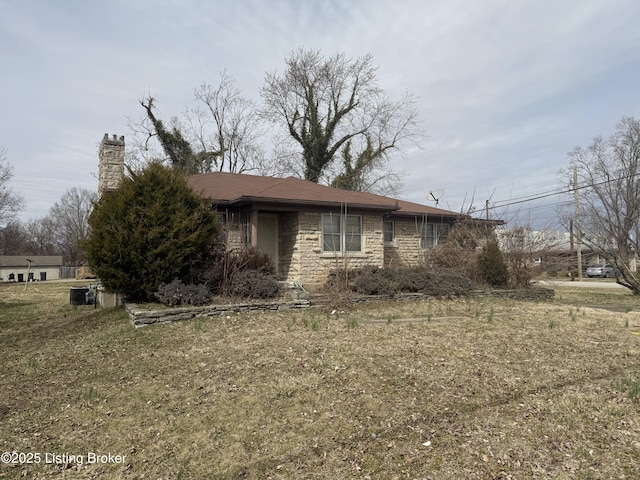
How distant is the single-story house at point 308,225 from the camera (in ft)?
43.2

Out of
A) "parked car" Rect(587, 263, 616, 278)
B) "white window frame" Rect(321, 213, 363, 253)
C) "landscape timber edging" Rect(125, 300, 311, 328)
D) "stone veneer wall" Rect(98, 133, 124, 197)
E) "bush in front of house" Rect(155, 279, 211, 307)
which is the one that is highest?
"stone veneer wall" Rect(98, 133, 124, 197)

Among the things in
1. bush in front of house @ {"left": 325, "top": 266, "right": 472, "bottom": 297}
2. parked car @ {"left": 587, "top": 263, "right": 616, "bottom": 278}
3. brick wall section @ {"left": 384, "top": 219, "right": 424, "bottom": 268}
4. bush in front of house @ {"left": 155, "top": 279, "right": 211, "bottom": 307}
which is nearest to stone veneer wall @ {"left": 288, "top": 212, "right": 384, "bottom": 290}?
bush in front of house @ {"left": 325, "top": 266, "right": 472, "bottom": 297}

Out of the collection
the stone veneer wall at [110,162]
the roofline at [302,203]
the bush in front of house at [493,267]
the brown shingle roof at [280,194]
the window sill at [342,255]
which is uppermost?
the stone veneer wall at [110,162]

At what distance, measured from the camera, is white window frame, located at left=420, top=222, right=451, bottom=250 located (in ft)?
57.3

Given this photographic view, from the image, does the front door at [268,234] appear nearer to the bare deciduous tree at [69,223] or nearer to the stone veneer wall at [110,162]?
the stone veneer wall at [110,162]

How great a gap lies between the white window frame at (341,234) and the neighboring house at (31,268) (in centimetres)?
5204

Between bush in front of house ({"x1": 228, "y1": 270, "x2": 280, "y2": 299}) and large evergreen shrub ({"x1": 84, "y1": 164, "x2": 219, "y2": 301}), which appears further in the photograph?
bush in front of house ({"x1": 228, "y1": 270, "x2": 280, "y2": 299})

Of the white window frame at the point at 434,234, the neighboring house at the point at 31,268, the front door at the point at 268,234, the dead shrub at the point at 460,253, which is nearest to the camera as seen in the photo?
the dead shrub at the point at 460,253

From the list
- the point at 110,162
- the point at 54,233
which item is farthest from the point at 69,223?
the point at 110,162

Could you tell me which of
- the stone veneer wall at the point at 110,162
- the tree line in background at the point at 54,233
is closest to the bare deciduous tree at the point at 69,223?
the tree line in background at the point at 54,233

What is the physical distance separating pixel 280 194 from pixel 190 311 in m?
5.49

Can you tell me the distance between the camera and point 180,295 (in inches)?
375

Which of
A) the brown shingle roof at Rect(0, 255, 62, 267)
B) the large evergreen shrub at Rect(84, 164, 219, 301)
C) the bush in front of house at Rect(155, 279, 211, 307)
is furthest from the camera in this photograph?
the brown shingle roof at Rect(0, 255, 62, 267)

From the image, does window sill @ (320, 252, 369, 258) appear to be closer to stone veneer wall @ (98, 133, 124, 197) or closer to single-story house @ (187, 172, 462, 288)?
single-story house @ (187, 172, 462, 288)
